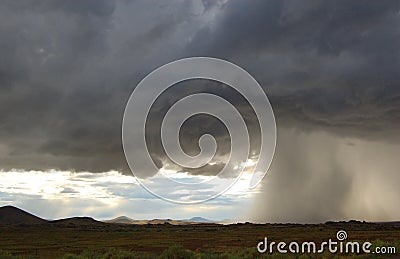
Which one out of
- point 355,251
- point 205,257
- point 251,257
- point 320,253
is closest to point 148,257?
point 205,257

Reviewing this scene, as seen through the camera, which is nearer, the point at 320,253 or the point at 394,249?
the point at 394,249

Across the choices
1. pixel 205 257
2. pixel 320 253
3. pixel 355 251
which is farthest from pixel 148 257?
pixel 355 251

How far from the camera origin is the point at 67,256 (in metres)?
33.4

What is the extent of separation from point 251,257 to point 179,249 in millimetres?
6195

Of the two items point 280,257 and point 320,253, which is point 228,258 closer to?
point 280,257

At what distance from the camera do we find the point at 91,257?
34875mm

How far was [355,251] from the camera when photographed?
3581 centimetres

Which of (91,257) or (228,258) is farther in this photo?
(91,257)

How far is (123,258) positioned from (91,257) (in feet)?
12.9

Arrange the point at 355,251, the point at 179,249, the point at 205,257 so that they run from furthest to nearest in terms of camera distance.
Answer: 1. the point at 355,251
2. the point at 179,249
3. the point at 205,257

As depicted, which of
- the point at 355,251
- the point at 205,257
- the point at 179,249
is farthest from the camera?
the point at 355,251

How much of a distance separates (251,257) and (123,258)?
1036 centimetres

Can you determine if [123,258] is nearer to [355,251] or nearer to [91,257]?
[91,257]

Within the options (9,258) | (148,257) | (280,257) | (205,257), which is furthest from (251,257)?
(9,258)
